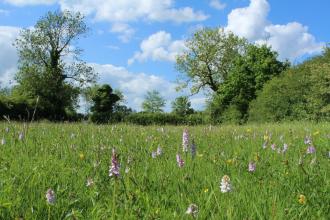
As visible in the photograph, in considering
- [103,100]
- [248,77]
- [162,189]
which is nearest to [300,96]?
[248,77]

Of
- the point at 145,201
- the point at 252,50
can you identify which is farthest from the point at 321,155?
the point at 252,50

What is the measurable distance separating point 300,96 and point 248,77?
60.1 feet

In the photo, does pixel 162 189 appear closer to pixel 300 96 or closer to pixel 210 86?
pixel 300 96

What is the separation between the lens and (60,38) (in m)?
57.5

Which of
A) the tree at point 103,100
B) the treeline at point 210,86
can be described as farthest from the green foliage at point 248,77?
the tree at point 103,100

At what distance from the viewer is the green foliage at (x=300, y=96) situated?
31.6 meters

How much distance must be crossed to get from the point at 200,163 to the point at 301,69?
3196 centimetres

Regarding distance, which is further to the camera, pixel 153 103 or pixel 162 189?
pixel 153 103

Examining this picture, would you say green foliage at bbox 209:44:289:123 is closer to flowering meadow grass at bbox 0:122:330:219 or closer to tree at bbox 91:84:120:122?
tree at bbox 91:84:120:122

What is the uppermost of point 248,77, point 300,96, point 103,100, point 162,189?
point 248,77

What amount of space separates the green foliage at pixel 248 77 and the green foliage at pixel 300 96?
551 inches

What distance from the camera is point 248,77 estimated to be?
166 feet

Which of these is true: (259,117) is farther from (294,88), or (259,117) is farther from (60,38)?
(60,38)

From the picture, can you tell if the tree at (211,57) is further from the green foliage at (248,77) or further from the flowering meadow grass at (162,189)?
the flowering meadow grass at (162,189)
